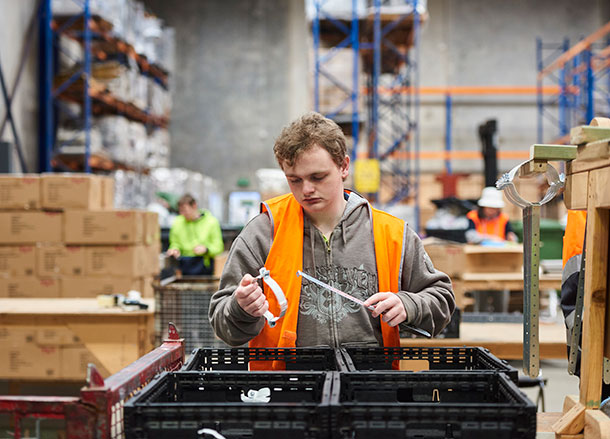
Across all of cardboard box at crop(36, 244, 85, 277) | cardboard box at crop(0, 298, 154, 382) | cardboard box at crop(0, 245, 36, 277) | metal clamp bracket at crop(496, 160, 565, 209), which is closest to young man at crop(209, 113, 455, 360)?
metal clamp bracket at crop(496, 160, 565, 209)

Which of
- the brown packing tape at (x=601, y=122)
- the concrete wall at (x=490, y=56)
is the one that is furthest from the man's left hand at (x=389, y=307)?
the concrete wall at (x=490, y=56)

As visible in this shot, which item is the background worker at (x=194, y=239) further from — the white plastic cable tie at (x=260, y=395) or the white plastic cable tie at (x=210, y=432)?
the white plastic cable tie at (x=210, y=432)

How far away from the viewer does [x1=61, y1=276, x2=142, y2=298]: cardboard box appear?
6.41 metres

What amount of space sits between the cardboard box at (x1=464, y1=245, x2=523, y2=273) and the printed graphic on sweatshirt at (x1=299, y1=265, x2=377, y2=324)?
4269 millimetres

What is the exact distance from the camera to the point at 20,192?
6371 millimetres

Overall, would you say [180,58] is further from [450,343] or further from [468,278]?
[450,343]

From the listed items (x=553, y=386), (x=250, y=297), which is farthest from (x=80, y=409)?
(x=553, y=386)

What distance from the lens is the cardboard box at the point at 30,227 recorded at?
6375mm

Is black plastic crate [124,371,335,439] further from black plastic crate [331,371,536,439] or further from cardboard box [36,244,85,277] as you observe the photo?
cardboard box [36,244,85,277]

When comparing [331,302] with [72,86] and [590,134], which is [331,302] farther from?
[72,86]

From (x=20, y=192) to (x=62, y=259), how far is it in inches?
33.4

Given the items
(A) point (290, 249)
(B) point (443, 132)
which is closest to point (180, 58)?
(B) point (443, 132)

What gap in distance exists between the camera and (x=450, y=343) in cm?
354

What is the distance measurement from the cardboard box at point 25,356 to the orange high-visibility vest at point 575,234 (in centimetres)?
393
